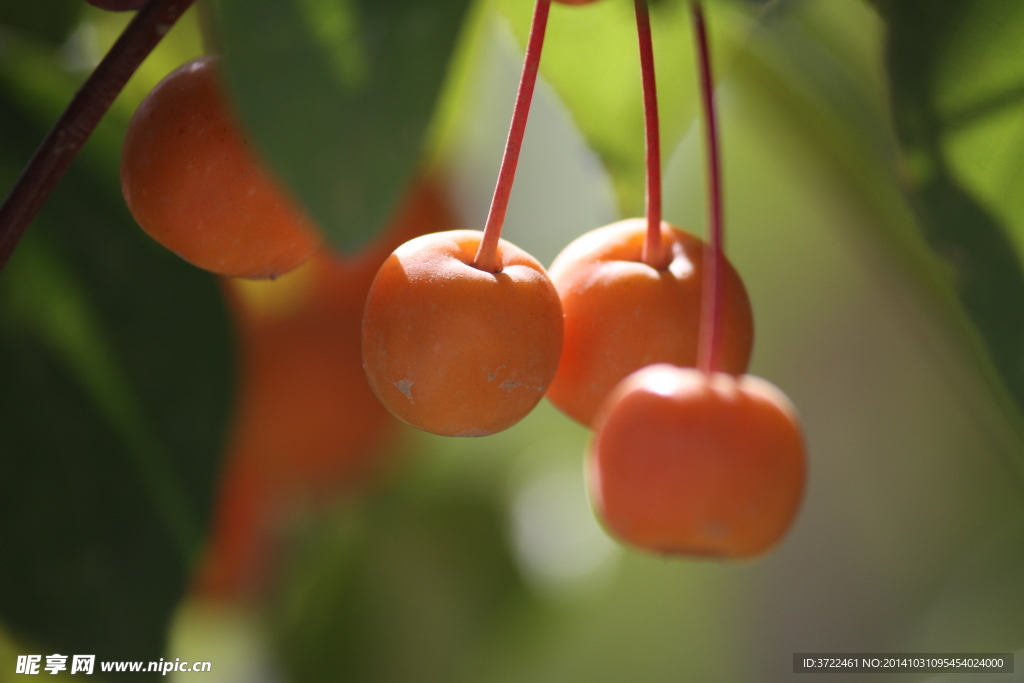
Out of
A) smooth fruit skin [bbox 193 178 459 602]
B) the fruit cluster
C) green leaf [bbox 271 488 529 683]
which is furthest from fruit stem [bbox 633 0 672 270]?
green leaf [bbox 271 488 529 683]

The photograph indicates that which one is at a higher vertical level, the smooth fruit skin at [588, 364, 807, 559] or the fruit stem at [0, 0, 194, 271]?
the fruit stem at [0, 0, 194, 271]

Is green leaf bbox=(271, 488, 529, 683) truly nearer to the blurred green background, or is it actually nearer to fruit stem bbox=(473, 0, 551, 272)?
the blurred green background

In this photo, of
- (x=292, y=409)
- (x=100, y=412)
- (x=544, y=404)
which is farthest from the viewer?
(x=544, y=404)

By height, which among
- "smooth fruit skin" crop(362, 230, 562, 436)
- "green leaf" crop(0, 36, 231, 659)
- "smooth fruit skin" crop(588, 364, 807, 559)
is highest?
"smooth fruit skin" crop(362, 230, 562, 436)

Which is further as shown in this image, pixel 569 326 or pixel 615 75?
pixel 615 75

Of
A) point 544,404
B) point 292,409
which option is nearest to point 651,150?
point 292,409

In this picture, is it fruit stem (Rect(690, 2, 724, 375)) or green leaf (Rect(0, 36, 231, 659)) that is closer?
fruit stem (Rect(690, 2, 724, 375))

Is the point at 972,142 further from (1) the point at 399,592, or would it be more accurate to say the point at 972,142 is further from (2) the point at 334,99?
(1) the point at 399,592

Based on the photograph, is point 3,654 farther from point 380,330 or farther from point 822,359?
point 822,359
